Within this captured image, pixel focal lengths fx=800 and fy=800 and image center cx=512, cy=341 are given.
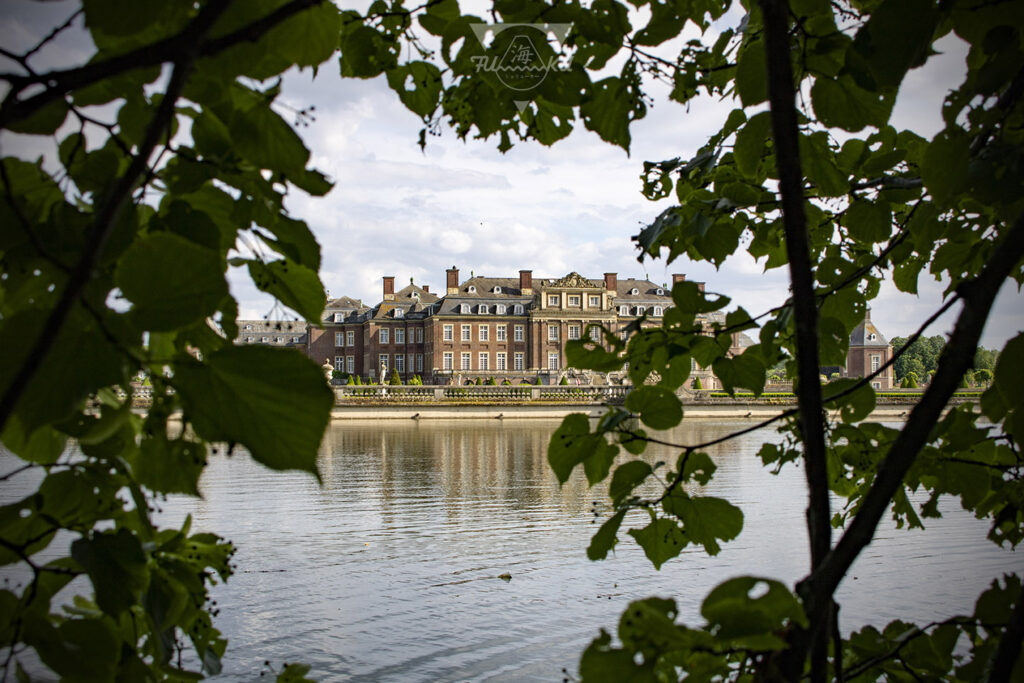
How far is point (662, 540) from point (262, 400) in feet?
2.56

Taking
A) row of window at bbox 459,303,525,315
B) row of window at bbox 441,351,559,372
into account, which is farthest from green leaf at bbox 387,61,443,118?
row of window at bbox 459,303,525,315

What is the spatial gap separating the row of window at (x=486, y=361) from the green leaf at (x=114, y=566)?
165ft

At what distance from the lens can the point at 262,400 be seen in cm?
49

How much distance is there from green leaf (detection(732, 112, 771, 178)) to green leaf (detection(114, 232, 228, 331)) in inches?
29.6

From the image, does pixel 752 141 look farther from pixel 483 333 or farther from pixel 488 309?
pixel 488 309

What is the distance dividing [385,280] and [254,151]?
178 feet

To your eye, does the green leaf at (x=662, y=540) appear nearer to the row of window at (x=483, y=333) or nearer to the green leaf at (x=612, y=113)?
the green leaf at (x=612, y=113)

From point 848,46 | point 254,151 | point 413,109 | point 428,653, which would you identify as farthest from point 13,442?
point 428,653

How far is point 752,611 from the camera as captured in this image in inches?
21.8

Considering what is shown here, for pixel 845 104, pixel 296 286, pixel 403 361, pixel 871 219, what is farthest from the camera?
pixel 403 361

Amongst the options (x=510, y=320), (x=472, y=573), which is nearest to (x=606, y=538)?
(x=472, y=573)

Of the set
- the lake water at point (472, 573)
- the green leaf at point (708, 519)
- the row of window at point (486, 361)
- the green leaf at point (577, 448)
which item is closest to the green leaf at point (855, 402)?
the green leaf at point (708, 519)

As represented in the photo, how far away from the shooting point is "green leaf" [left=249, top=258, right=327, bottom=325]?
79 centimetres

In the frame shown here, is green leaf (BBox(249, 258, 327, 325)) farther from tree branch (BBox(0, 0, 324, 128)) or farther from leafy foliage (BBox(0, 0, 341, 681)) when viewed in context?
tree branch (BBox(0, 0, 324, 128))
